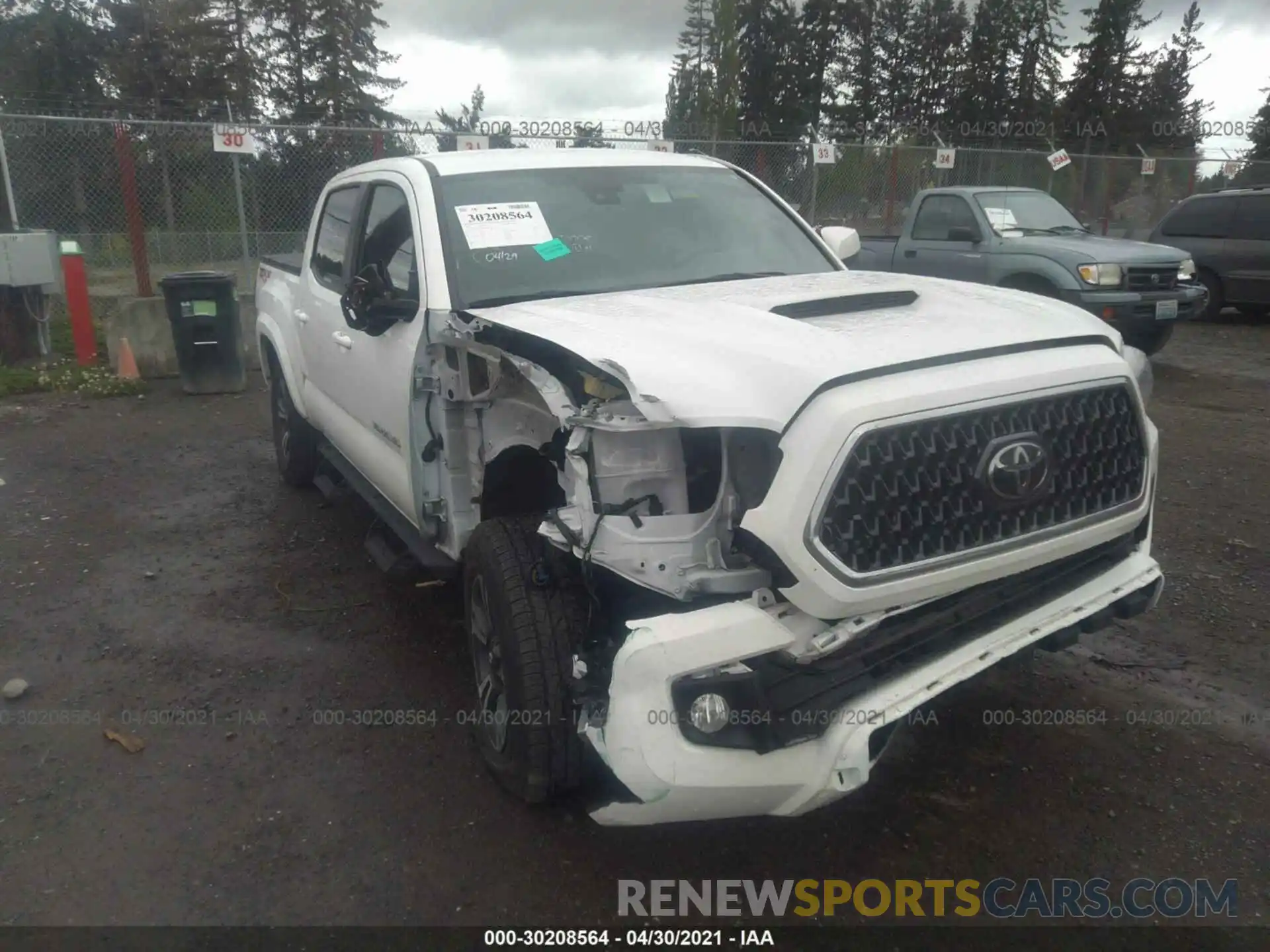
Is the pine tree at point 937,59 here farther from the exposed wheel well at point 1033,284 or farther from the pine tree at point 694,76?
the exposed wheel well at point 1033,284

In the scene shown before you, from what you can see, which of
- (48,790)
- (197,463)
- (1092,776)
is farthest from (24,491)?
(1092,776)

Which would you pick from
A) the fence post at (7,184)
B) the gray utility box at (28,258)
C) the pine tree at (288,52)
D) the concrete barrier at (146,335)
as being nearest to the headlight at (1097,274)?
the concrete barrier at (146,335)

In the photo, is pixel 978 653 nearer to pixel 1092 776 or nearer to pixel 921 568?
pixel 921 568

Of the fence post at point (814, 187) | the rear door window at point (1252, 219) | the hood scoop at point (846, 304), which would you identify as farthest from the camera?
the fence post at point (814, 187)

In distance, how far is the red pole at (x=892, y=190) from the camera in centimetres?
1578

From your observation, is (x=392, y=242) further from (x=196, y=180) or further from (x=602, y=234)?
(x=196, y=180)

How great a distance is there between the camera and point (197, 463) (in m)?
7.27

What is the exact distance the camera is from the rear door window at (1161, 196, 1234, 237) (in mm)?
12945

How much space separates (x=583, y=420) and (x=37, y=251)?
29.6ft

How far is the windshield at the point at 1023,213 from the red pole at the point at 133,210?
8.76 meters

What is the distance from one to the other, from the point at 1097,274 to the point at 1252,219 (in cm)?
522

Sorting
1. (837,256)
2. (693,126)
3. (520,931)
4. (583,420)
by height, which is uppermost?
(693,126)

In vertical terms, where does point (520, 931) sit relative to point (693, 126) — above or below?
below

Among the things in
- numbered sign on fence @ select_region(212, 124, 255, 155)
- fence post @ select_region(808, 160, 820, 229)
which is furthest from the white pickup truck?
fence post @ select_region(808, 160, 820, 229)
